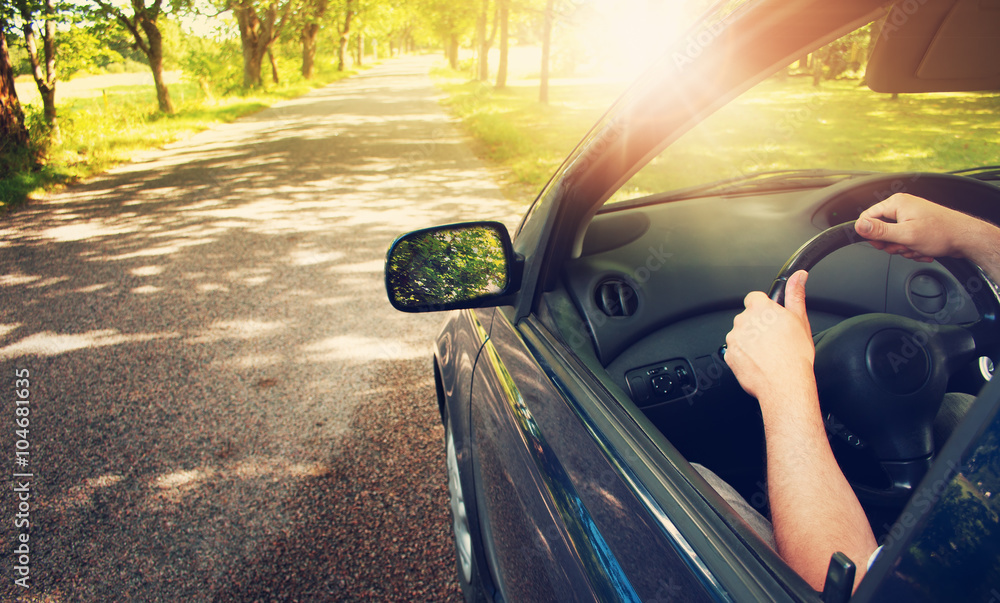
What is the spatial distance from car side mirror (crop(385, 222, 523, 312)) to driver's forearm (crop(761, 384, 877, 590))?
850 millimetres

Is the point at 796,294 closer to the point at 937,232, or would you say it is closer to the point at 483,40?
the point at 937,232

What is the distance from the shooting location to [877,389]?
3.55ft

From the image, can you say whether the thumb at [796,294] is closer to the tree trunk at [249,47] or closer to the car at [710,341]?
the car at [710,341]

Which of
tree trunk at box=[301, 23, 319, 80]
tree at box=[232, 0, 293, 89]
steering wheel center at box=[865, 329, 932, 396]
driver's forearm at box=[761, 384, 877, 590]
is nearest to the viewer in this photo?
driver's forearm at box=[761, 384, 877, 590]

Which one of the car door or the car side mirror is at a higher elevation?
the car side mirror

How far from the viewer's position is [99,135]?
10.9m

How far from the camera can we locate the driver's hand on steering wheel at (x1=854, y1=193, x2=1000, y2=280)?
98cm

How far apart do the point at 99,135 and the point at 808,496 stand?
45.4 feet

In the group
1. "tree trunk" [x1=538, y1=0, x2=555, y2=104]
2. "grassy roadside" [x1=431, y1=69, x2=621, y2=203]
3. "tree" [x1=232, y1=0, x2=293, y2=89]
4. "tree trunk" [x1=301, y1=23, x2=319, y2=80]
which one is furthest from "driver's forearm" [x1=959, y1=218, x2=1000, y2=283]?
"tree trunk" [x1=301, y1=23, x2=319, y2=80]

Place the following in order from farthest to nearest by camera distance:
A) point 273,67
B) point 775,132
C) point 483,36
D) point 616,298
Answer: point 483,36 → point 273,67 → point 775,132 → point 616,298

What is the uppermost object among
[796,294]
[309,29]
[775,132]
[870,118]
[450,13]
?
[309,29]

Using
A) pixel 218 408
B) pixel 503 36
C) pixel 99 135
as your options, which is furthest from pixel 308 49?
pixel 218 408

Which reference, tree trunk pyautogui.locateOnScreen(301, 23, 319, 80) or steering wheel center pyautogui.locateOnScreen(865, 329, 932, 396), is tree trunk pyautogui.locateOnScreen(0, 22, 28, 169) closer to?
steering wheel center pyautogui.locateOnScreen(865, 329, 932, 396)

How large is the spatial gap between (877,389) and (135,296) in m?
5.46
